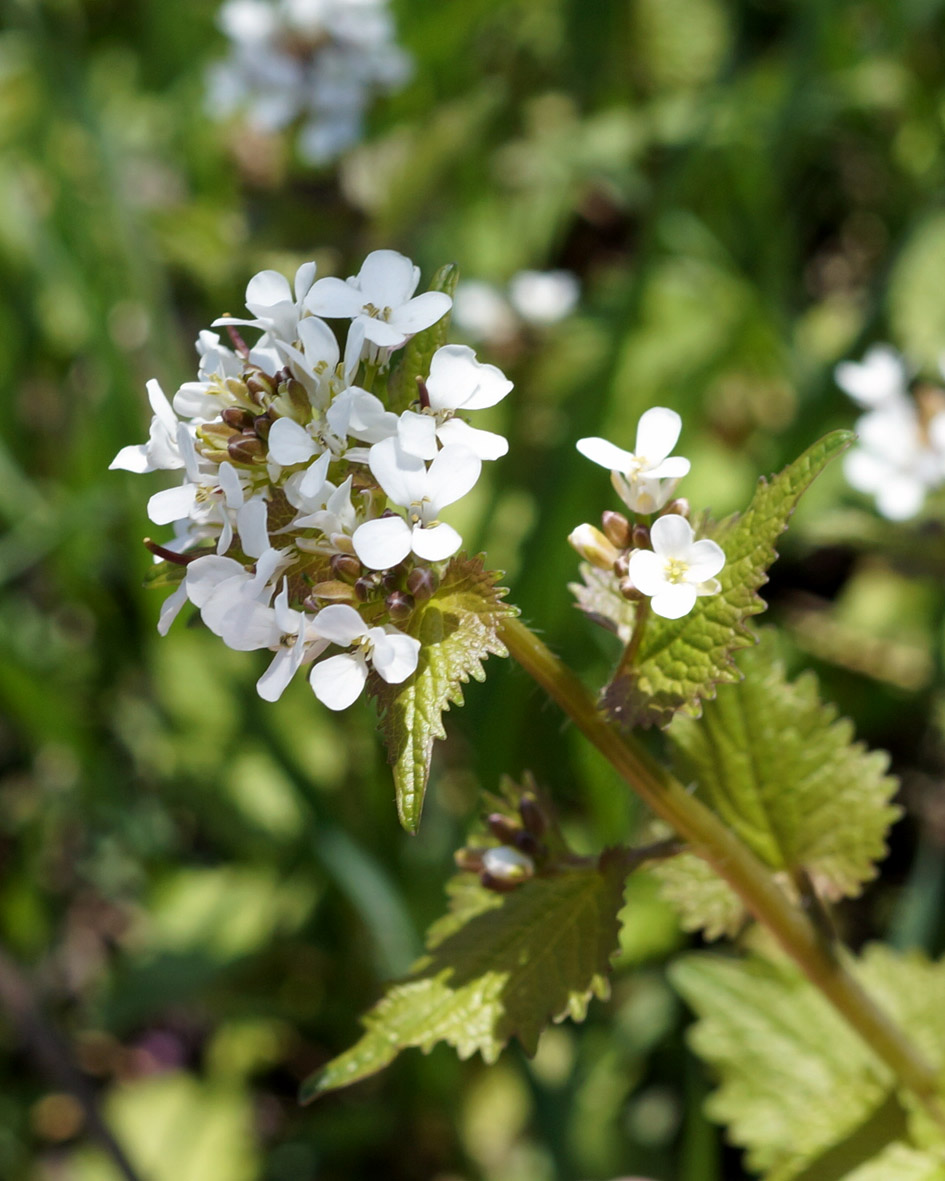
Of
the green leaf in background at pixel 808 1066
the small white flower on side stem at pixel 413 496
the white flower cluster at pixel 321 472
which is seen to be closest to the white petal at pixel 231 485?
the white flower cluster at pixel 321 472

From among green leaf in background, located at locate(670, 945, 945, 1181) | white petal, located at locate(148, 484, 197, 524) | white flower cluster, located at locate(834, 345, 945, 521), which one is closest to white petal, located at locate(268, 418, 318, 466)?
white petal, located at locate(148, 484, 197, 524)

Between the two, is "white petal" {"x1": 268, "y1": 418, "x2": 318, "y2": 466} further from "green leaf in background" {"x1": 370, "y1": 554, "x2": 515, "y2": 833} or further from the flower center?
the flower center

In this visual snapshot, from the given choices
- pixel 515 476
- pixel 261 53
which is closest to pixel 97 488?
pixel 515 476

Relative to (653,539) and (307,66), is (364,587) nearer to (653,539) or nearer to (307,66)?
(653,539)

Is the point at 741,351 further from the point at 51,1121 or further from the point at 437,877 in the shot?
the point at 51,1121

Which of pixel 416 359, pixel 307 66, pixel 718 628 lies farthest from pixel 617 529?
pixel 307 66

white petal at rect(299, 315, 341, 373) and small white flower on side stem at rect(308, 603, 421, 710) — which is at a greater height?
white petal at rect(299, 315, 341, 373)
